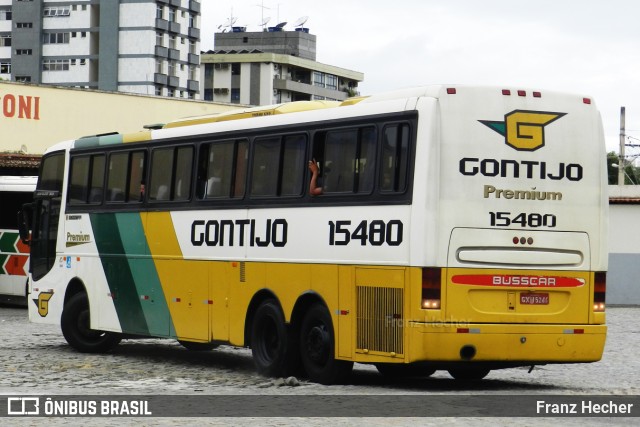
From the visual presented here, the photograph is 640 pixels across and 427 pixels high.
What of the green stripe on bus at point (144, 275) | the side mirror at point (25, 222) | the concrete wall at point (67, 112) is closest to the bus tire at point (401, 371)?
the green stripe on bus at point (144, 275)

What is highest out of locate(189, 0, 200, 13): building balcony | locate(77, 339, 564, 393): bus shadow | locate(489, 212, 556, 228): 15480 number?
locate(189, 0, 200, 13): building balcony

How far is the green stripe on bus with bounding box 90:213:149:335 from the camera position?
66.8 feet

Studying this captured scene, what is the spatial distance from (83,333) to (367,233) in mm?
7588

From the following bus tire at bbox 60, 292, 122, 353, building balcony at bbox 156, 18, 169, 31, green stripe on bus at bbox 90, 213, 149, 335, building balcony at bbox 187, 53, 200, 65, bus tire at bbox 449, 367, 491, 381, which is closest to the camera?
bus tire at bbox 449, 367, 491, 381

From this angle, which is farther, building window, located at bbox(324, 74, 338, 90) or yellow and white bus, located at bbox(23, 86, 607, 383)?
building window, located at bbox(324, 74, 338, 90)

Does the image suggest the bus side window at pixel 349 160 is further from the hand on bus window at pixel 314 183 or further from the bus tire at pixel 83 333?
the bus tire at pixel 83 333

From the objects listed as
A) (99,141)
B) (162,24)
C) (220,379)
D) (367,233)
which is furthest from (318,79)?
(367,233)

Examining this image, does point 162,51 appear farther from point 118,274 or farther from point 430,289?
point 430,289

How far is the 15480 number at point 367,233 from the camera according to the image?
1501cm

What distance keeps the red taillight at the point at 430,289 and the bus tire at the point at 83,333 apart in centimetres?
823

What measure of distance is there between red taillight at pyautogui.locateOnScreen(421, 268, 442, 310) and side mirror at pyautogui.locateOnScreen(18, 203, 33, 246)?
10.3 meters

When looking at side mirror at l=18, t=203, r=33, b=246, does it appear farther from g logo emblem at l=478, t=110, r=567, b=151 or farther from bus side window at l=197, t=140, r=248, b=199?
g logo emblem at l=478, t=110, r=567, b=151

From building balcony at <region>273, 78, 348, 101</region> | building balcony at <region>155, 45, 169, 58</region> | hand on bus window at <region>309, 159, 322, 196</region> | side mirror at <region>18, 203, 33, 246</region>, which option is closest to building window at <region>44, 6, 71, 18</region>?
building balcony at <region>155, 45, 169, 58</region>

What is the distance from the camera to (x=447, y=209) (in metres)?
14.8
